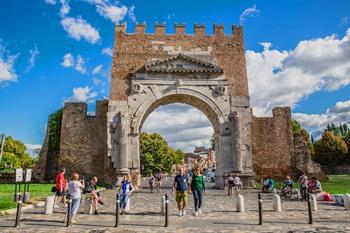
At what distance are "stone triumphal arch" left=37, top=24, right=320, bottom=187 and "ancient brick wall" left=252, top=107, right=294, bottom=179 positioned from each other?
0.23 ft

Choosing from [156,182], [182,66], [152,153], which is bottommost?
[156,182]

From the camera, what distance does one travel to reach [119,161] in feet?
70.8

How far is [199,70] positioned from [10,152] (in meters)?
46.9

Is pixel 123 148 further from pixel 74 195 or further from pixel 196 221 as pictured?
pixel 196 221

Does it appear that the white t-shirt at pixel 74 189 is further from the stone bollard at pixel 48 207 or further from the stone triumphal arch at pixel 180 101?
the stone triumphal arch at pixel 180 101

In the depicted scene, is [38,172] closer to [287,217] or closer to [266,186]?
[266,186]

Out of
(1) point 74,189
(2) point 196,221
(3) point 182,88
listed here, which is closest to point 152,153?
(3) point 182,88

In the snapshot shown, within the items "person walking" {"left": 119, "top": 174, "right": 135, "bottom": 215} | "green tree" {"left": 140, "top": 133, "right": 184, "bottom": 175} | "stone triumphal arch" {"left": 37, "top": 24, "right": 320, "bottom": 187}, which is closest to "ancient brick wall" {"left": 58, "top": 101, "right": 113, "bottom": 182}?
"stone triumphal arch" {"left": 37, "top": 24, "right": 320, "bottom": 187}

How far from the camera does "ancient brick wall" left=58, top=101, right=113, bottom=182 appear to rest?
24328 millimetres

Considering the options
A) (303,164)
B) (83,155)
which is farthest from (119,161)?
(303,164)

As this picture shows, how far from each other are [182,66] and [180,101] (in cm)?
300

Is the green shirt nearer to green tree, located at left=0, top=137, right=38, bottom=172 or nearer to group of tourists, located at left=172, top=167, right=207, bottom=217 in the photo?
group of tourists, located at left=172, top=167, right=207, bottom=217

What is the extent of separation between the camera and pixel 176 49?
80.2 feet

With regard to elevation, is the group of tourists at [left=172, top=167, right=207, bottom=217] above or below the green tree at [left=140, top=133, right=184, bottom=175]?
below
